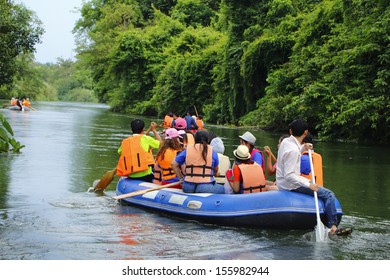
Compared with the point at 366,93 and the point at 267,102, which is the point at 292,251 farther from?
the point at 267,102

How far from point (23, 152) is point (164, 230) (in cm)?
924

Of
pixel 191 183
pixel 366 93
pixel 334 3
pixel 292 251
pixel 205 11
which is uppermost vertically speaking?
pixel 205 11

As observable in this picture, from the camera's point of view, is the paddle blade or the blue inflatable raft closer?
the paddle blade

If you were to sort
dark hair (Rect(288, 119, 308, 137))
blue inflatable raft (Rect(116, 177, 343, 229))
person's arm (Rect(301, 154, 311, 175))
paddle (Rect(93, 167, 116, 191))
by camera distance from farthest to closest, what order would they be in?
1. paddle (Rect(93, 167, 116, 191))
2. person's arm (Rect(301, 154, 311, 175))
3. blue inflatable raft (Rect(116, 177, 343, 229))
4. dark hair (Rect(288, 119, 308, 137))

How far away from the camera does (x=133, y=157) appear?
31.8 feet

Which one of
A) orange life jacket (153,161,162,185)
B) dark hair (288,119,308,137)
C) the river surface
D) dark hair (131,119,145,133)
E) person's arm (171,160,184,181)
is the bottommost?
the river surface

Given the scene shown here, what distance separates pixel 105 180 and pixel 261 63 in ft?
63.2

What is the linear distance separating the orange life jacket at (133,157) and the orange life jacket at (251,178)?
6.62ft

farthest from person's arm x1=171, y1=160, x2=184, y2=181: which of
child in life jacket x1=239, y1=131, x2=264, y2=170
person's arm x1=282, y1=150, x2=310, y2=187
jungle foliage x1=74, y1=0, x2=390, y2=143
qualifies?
jungle foliage x1=74, y1=0, x2=390, y2=143

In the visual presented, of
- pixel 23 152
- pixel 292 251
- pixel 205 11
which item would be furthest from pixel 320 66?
pixel 205 11

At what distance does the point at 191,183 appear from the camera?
871 centimetres

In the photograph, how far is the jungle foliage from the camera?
20.8 metres

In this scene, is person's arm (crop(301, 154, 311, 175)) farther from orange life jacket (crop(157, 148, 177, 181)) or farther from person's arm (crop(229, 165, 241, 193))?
orange life jacket (crop(157, 148, 177, 181))

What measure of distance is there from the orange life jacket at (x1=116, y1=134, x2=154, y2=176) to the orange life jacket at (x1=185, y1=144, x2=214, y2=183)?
1256mm
